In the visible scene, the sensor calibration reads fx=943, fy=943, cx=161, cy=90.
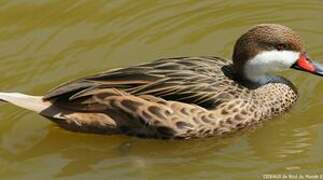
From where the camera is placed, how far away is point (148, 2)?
33.6 feet

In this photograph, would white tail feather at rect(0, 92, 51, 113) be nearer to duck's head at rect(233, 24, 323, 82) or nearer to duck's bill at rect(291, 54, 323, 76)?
duck's head at rect(233, 24, 323, 82)

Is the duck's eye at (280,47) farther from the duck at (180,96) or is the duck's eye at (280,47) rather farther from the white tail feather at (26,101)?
the white tail feather at (26,101)

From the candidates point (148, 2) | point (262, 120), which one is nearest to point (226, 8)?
point (148, 2)

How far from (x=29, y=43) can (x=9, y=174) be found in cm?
206

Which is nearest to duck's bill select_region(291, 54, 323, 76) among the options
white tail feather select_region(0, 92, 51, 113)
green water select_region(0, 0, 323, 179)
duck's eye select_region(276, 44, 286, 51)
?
duck's eye select_region(276, 44, 286, 51)

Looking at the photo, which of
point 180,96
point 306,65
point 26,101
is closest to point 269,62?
point 306,65

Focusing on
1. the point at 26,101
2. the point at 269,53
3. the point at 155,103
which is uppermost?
the point at 269,53

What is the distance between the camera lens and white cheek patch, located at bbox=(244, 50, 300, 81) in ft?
27.4

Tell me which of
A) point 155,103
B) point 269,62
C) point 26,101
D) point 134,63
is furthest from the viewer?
point 134,63

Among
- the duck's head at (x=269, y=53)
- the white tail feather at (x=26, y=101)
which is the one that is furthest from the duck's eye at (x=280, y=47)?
the white tail feather at (x=26, y=101)

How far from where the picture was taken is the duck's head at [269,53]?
325 inches

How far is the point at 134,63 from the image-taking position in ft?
30.6

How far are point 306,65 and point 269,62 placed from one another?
338 millimetres

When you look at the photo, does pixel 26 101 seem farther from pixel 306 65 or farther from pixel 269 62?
pixel 306 65
